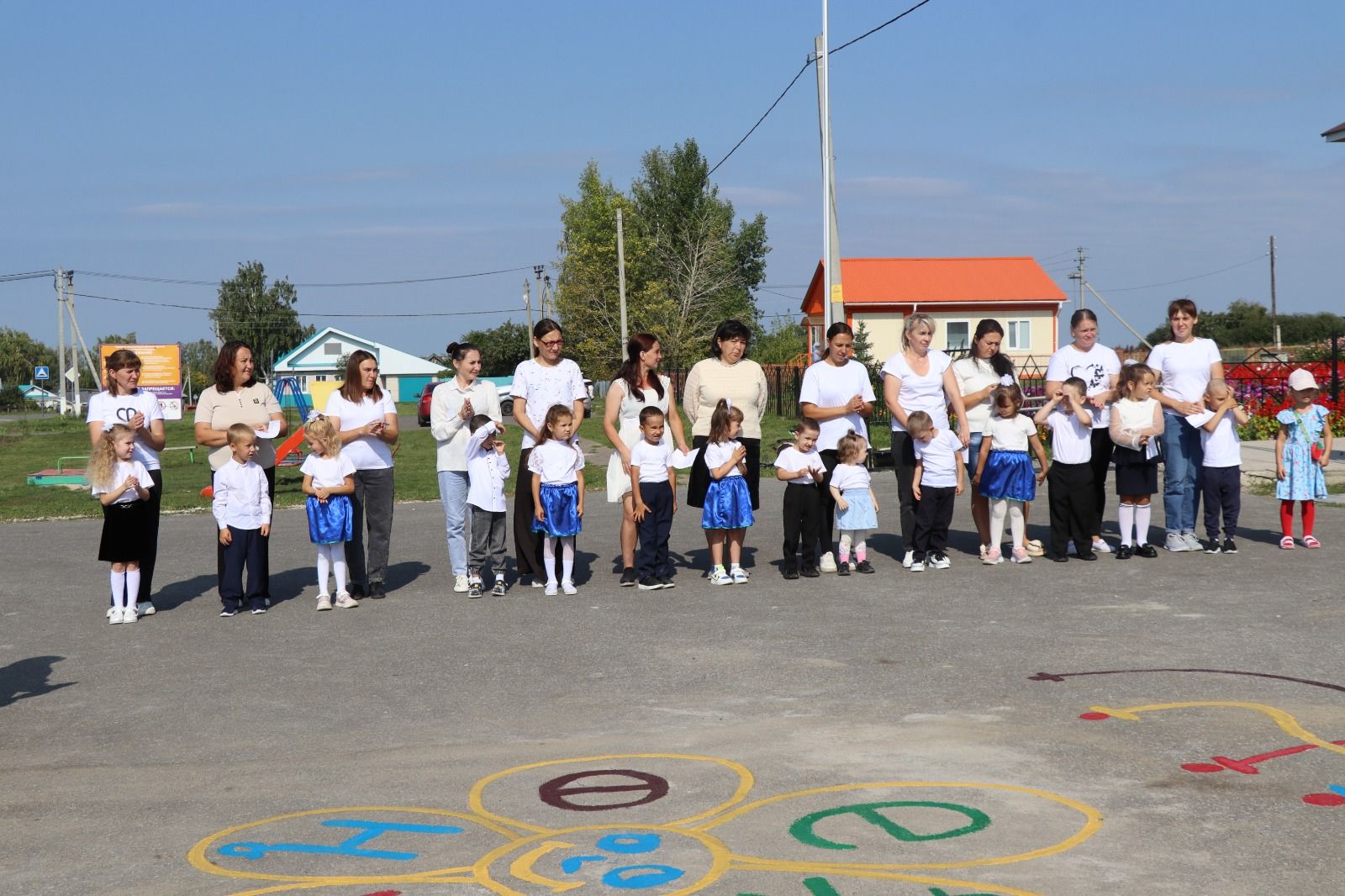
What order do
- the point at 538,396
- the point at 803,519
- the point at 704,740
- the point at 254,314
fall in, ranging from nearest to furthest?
the point at 704,740 < the point at 538,396 < the point at 803,519 < the point at 254,314

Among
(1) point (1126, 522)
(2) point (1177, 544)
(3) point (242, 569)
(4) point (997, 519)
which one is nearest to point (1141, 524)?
(1) point (1126, 522)

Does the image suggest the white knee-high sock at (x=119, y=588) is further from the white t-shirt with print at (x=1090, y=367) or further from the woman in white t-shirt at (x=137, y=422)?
the white t-shirt with print at (x=1090, y=367)

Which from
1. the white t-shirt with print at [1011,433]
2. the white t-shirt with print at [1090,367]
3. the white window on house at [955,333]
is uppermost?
the white window on house at [955,333]

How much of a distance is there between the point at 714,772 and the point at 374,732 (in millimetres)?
1767

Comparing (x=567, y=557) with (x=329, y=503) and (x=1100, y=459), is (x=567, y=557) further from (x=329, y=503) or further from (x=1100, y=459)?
(x=1100, y=459)

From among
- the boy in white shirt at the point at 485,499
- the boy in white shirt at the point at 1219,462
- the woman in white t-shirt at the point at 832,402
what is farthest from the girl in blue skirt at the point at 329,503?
the boy in white shirt at the point at 1219,462

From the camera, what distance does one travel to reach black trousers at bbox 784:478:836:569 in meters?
10.3

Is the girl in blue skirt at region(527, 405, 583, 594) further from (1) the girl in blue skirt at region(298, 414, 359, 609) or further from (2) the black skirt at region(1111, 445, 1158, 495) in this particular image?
(2) the black skirt at region(1111, 445, 1158, 495)

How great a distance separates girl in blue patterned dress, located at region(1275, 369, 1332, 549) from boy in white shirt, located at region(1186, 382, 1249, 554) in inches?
14.6

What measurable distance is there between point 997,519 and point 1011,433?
27.4 inches

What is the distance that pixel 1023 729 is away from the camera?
5824mm

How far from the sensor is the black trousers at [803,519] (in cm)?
1032

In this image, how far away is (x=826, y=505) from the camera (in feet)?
34.6

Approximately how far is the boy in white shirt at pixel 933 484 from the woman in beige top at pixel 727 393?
123 cm
